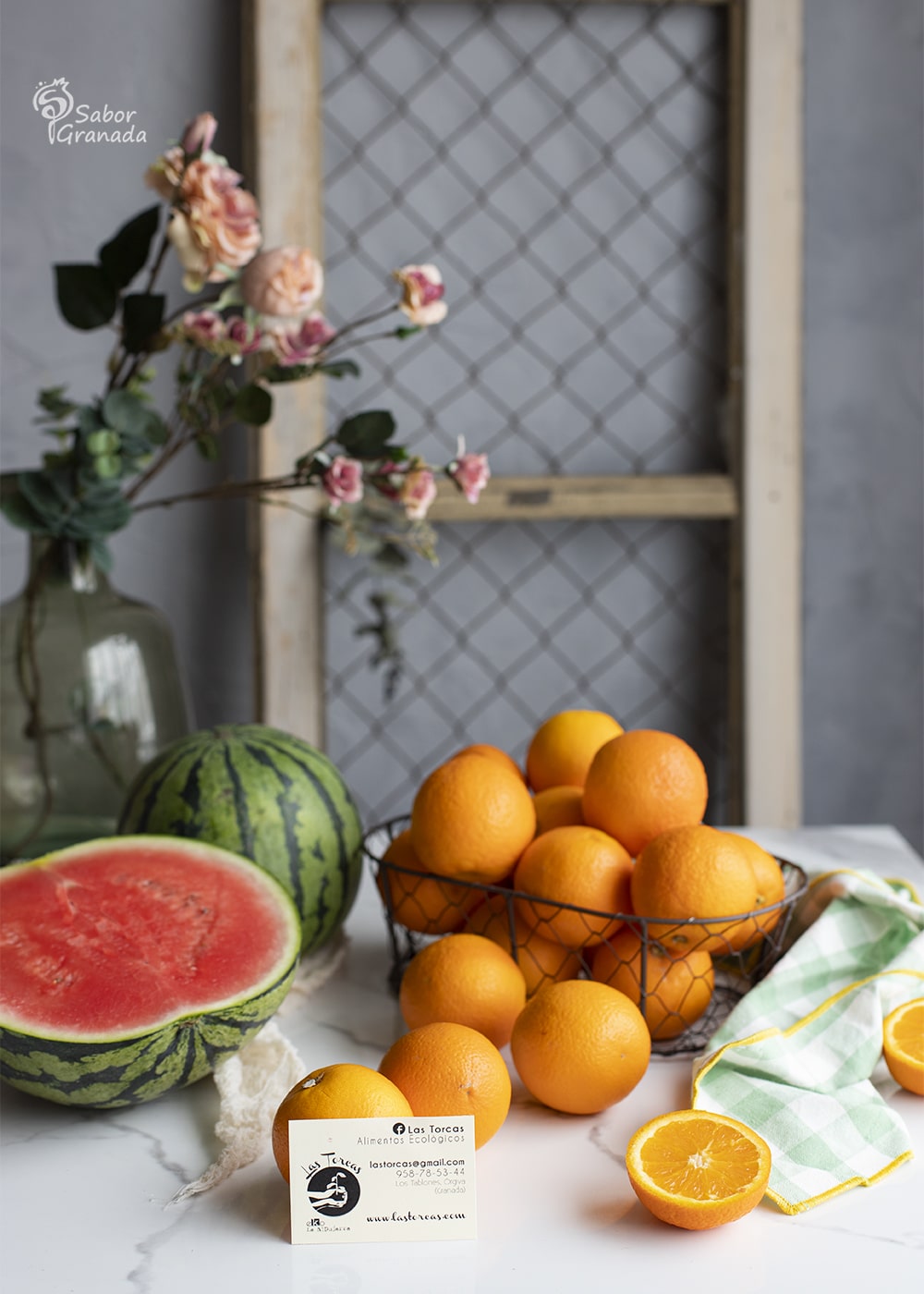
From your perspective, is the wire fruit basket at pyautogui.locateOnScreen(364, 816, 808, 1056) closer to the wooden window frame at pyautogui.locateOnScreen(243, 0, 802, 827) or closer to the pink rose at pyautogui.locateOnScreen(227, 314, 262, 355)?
the pink rose at pyautogui.locateOnScreen(227, 314, 262, 355)

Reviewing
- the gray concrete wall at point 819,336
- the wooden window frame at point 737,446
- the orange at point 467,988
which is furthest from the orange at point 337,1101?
the gray concrete wall at point 819,336

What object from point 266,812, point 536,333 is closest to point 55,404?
point 266,812

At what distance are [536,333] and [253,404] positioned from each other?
65 cm

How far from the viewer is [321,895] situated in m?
0.88

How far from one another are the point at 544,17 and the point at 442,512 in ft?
2.19

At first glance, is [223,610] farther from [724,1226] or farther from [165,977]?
[724,1226]

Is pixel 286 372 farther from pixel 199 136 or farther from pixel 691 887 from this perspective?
pixel 691 887

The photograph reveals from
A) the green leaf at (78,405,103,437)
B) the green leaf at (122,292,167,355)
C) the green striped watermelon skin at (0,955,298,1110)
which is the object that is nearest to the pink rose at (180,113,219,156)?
the green leaf at (122,292,167,355)

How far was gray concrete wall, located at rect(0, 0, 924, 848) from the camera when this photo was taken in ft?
4.68

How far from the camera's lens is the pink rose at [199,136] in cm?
85

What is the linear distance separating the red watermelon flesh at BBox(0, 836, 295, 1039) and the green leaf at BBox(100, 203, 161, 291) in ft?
1.63

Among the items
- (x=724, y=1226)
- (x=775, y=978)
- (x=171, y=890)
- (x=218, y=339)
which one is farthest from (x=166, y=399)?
(x=724, y=1226)

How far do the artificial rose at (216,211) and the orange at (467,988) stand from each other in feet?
1.83

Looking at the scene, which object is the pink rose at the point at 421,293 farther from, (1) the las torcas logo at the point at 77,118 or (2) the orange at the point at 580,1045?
(1) the las torcas logo at the point at 77,118
